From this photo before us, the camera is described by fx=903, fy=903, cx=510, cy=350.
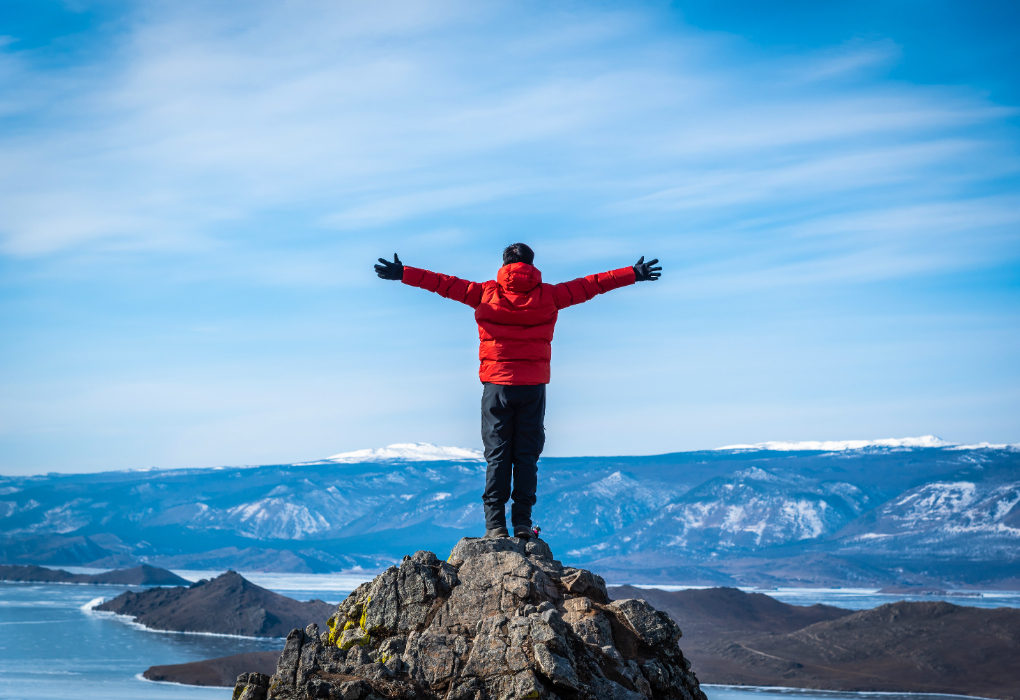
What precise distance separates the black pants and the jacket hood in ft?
3.23

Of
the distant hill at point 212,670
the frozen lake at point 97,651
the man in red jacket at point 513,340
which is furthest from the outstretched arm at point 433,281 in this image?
the distant hill at point 212,670

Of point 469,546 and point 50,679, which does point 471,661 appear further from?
point 50,679

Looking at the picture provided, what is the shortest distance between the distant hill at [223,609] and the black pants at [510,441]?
103412mm

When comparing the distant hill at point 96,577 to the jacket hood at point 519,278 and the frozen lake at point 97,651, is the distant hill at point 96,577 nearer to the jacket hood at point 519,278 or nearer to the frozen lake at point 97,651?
the frozen lake at point 97,651

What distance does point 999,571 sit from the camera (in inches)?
7279

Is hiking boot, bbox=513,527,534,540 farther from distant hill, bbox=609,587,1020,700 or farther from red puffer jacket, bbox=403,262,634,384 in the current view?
distant hill, bbox=609,587,1020,700

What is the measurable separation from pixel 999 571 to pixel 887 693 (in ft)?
391

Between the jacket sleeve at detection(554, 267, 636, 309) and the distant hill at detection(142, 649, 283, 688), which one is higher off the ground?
the jacket sleeve at detection(554, 267, 636, 309)

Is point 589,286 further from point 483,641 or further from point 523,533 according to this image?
point 483,641

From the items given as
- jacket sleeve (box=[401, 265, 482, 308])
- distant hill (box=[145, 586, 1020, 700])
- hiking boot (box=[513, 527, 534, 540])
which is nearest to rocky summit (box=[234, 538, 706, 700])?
hiking boot (box=[513, 527, 534, 540])

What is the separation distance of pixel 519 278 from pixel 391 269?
4.11ft

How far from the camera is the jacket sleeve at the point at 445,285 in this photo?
891 cm

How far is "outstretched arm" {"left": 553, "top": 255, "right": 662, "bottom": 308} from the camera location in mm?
8992

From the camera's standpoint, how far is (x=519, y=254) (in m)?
9.02
